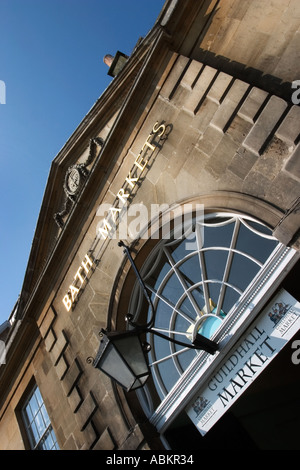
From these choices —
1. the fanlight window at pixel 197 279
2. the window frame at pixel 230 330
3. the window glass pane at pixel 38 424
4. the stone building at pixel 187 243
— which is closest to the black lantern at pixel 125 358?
the window frame at pixel 230 330

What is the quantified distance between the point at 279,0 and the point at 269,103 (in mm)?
1761

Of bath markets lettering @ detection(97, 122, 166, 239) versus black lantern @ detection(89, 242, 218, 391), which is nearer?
black lantern @ detection(89, 242, 218, 391)

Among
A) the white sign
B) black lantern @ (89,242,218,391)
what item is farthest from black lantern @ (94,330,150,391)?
the white sign

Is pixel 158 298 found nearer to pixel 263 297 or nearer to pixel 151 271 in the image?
pixel 151 271

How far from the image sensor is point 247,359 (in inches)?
182

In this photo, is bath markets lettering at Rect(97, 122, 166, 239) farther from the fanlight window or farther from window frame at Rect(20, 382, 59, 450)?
window frame at Rect(20, 382, 59, 450)

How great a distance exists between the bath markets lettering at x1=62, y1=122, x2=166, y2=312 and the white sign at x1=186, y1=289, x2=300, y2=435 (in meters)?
3.61

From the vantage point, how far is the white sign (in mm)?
4242

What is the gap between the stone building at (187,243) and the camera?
460 centimetres

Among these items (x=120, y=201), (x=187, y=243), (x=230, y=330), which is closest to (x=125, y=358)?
→ (x=230, y=330)

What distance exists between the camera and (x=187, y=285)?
5949 millimetres

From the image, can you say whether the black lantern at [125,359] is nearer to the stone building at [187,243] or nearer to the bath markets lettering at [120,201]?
the stone building at [187,243]

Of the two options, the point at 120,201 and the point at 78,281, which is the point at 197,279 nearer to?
the point at 120,201

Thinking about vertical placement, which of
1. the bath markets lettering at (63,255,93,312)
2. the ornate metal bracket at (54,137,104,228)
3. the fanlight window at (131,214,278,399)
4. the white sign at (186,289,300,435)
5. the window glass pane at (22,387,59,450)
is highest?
the ornate metal bracket at (54,137,104,228)
